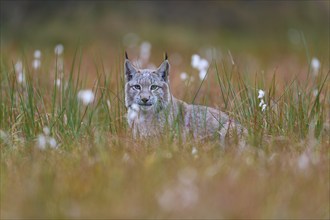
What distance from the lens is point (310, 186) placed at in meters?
5.70

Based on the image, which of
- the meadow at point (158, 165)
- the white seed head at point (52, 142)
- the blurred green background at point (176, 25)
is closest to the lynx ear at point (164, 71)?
the meadow at point (158, 165)

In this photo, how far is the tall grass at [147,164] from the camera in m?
5.27

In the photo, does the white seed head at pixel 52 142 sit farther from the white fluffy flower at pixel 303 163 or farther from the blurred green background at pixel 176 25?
the blurred green background at pixel 176 25

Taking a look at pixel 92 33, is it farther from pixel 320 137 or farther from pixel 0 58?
pixel 320 137

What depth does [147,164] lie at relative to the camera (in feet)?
20.2

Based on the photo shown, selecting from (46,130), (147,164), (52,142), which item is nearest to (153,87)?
(46,130)

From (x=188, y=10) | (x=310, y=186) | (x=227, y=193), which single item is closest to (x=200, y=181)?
(x=227, y=193)

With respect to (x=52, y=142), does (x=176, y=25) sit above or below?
above

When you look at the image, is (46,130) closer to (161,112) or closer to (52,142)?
(52,142)

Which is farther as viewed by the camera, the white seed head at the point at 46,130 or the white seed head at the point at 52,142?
the white seed head at the point at 46,130

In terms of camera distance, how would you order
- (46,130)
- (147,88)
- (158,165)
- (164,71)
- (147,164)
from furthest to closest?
1. (164,71)
2. (147,88)
3. (46,130)
4. (147,164)
5. (158,165)

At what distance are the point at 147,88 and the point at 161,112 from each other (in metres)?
0.32

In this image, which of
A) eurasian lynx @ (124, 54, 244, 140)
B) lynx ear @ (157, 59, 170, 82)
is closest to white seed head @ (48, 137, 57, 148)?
eurasian lynx @ (124, 54, 244, 140)

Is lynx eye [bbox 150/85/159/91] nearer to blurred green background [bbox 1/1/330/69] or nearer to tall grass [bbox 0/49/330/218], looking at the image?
tall grass [bbox 0/49/330/218]
